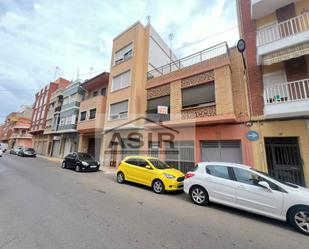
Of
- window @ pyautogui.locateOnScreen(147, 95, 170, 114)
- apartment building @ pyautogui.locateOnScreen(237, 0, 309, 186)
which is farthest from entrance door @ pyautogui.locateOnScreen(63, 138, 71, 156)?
apartment building @ pyautogui.locateOnScreen(237, 0, 309, 186)

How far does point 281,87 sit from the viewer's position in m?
8.41

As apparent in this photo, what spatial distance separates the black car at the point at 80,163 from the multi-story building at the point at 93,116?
391cm

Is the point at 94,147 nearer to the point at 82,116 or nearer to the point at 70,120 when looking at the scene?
the point at 82,116

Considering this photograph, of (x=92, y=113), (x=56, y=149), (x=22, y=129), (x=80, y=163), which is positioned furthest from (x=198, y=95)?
(x=22, y=129)

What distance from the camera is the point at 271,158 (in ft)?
27.6

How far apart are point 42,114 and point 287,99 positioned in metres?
38.4

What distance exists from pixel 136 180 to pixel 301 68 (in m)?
10.0

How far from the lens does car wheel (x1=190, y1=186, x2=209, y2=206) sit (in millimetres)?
5816

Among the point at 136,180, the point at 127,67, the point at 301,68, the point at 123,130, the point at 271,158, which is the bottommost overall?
the point at 136,180

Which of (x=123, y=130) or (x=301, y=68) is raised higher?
(x=301, y=68)

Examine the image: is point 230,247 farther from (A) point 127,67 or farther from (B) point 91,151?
(B) point 91,151

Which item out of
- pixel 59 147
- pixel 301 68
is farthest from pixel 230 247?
pixel 59 147

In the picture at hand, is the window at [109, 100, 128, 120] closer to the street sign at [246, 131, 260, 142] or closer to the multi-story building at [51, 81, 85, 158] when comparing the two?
the multi-story building at [51, 81, 85, 158]

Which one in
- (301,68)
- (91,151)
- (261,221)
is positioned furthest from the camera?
(91,151)
